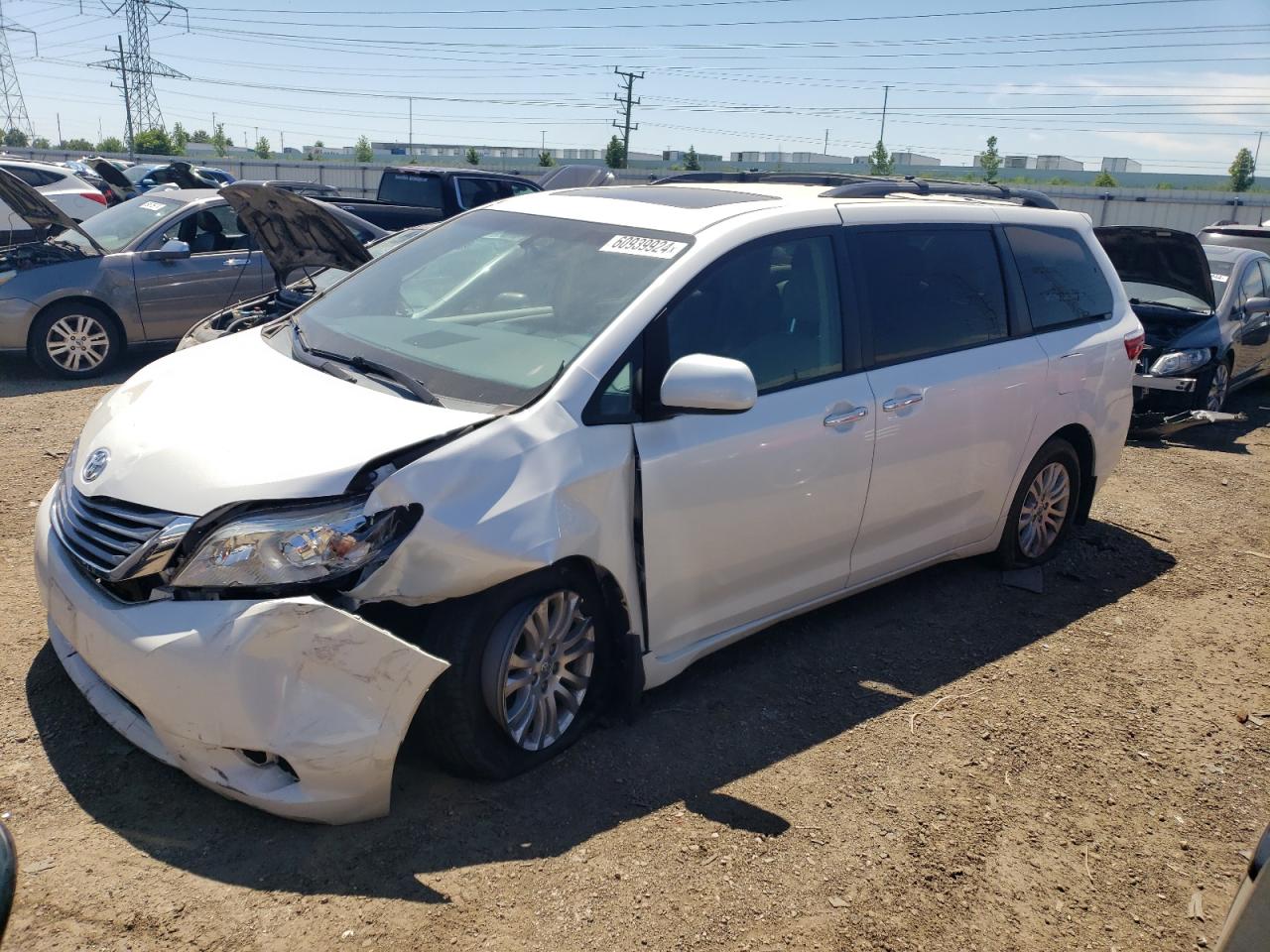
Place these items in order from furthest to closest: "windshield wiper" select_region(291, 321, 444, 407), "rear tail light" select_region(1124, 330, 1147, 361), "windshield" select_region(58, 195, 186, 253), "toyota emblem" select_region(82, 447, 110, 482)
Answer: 1. "windshield" select_region(58, 195, 186, 253)
2. "rear tail light" select_region(1124, 330, 1147, 361)
3. "windshield wiper" select_region(291, 321, 444, 407)
4. "toyota emblem" select_region(82, 447, 110, 482)

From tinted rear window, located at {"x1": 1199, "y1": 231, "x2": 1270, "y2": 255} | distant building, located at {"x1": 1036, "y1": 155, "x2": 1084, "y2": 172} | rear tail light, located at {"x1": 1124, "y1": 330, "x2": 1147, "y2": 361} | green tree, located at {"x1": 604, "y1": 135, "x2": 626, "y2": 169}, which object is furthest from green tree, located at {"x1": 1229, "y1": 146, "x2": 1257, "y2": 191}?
rear tail light, located at {"x1": 1124, "y1": 330, "x2": 1147, "y2": 361}

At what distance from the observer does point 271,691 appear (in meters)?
2.84

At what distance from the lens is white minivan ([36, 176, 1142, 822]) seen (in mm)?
2947

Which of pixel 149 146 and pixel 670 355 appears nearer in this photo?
pixel 670 355

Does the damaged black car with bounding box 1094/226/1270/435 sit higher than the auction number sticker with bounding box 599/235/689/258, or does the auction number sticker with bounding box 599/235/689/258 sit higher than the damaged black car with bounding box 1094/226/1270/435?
the auction number sticker with bounding box 599/235/689/258

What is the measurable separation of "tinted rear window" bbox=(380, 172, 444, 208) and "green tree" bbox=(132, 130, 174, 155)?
63857mm

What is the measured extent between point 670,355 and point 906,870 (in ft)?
5.99

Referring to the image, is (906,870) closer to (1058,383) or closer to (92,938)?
(92,938)

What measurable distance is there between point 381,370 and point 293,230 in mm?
3193

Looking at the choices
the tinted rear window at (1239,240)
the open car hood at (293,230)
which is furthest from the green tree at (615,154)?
the open car hood at (293,230)

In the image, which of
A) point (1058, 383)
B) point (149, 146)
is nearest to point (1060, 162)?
point (149, 146)

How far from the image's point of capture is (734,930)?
2.89 metres

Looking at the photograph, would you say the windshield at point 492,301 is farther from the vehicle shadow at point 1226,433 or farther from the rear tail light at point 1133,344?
the vehicle shadow at point 1226,433

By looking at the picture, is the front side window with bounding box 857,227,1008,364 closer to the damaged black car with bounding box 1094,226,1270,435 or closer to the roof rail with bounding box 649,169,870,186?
the roof rail with bounding box 649,169,870,186
